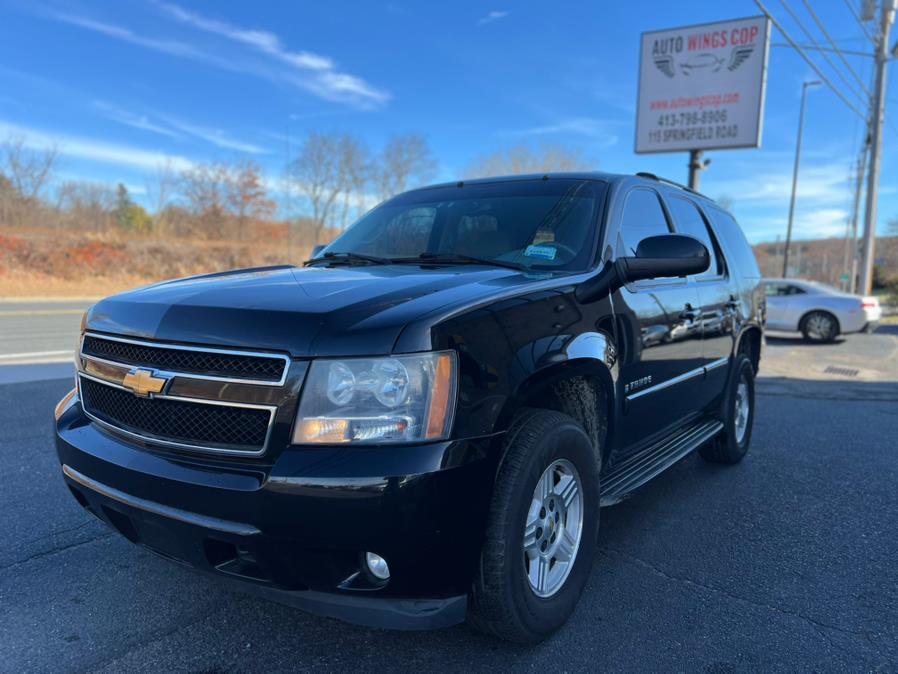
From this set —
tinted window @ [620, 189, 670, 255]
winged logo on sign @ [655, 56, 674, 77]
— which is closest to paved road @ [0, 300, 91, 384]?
tinted window @ [620, 189, 670, 255]

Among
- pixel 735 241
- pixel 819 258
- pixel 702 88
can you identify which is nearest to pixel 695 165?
pixel 702 88

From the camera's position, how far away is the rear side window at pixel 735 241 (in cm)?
486

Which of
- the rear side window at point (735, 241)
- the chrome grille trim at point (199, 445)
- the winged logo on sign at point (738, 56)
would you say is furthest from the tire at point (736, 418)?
the winged logo on sign at point (738, 56)

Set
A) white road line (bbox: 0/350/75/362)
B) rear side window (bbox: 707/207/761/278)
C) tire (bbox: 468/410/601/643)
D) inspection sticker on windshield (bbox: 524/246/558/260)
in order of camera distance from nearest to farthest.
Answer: tire (bbox: 468/410/601/643)
inspection sticker on windshield (bbox: 524/246/558/260)
rear side window (bbox: 707/207/761/278)
white road line (bbox: 0/350/75/362)

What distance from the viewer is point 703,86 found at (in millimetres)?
17672

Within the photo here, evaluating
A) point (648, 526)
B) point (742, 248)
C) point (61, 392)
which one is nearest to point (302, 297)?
point (648, 526)

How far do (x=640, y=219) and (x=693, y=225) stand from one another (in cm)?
105

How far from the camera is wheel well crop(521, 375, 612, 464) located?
2.61m

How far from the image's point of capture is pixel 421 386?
75.1 inches

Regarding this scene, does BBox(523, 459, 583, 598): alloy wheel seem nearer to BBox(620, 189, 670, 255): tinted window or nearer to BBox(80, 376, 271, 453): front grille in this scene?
BBox(80, 376, 271, 453): front grille

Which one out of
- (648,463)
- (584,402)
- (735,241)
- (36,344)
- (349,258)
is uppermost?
(735,241)

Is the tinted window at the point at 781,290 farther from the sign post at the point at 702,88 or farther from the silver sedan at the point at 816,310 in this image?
the sign post at the point at 702,88

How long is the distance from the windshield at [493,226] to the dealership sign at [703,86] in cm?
1640

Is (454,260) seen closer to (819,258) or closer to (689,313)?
(689,313)
